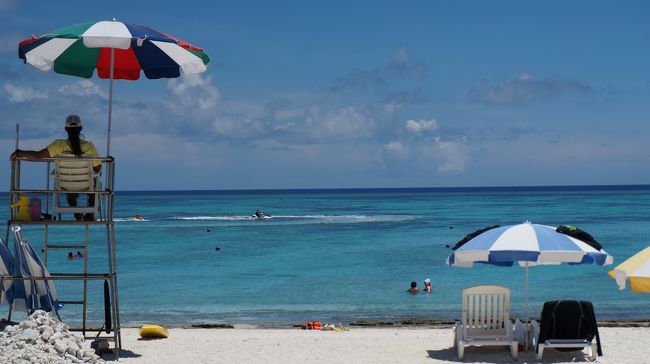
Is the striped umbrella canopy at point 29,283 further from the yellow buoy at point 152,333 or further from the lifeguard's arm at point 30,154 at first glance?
the yellow buoy at point 152,333

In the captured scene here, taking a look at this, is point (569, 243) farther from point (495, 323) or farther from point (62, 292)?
point (62, 292)

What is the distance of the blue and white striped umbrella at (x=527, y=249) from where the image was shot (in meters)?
11.4

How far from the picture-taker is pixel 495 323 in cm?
1233

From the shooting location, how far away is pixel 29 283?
11.8m

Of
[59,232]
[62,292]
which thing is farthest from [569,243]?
[59,232]

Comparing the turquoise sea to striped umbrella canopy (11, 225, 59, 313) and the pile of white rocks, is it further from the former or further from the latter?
the pile of white rocks

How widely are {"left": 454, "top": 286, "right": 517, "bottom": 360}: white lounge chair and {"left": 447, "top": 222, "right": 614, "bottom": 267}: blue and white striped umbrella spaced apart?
20.6 inches

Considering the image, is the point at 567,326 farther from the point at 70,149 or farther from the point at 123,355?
the point at 70,149

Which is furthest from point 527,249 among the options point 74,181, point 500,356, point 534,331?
point 74,181

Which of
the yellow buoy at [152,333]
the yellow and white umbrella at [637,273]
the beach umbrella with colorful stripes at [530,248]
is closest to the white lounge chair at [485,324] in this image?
the beach umbrella with colorful stripes at [530,248]

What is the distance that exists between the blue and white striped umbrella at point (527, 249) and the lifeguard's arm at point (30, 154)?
221 inches

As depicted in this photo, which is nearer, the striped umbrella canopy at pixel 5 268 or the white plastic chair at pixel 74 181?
the white plastic chair at pixel 74 181

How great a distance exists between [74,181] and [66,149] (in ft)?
1.43

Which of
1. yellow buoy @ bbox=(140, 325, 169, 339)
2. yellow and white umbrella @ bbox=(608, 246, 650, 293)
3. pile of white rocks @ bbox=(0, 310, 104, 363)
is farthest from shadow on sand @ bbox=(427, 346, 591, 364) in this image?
pile of white rocks @ bbox=(0, 310, 104, 363)
